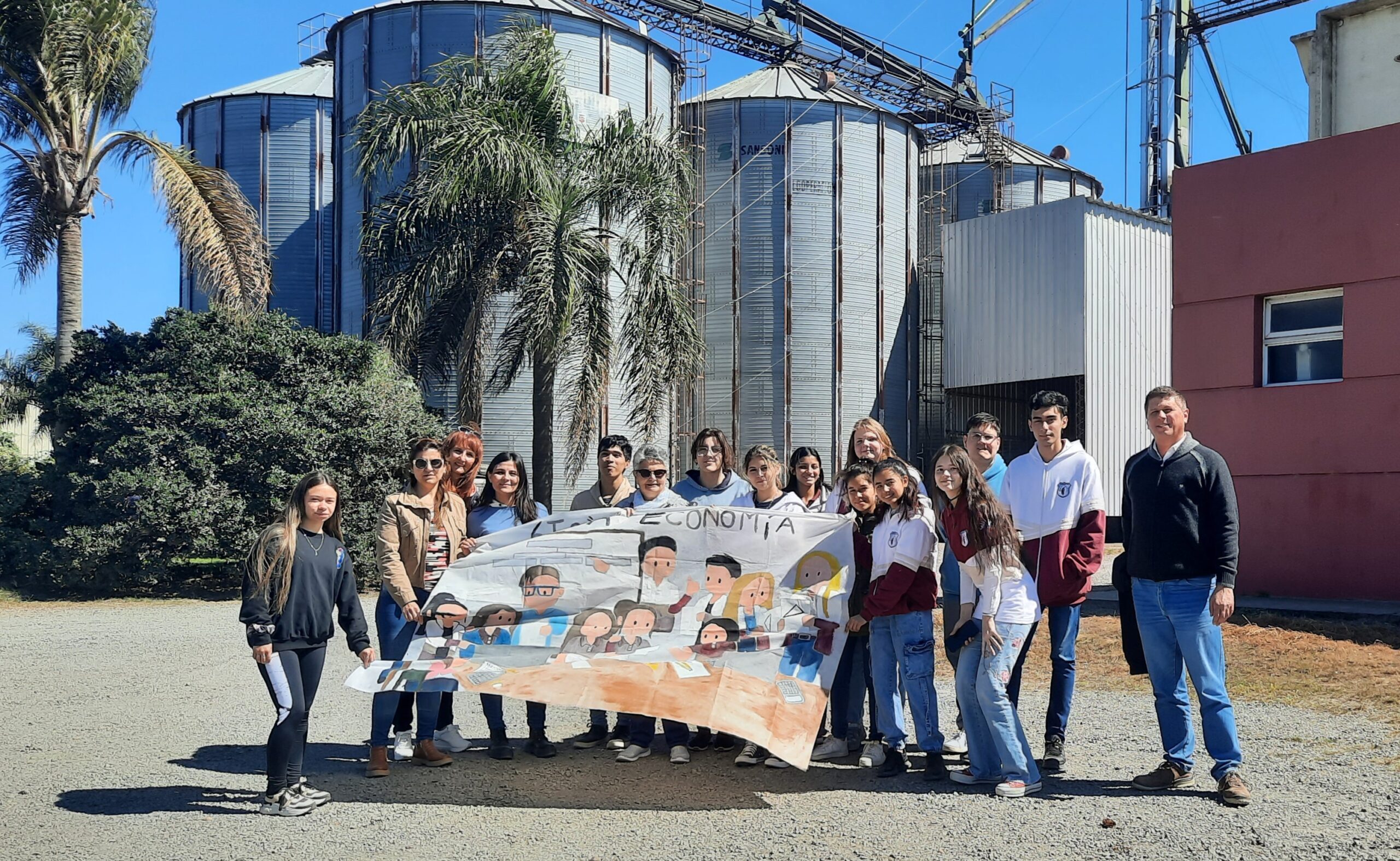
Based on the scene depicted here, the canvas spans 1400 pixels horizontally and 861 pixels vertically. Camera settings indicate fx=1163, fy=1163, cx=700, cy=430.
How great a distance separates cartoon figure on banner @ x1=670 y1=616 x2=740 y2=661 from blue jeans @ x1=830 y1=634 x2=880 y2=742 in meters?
0.65

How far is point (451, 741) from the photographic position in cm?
721

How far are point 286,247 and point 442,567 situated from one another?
92.8ft

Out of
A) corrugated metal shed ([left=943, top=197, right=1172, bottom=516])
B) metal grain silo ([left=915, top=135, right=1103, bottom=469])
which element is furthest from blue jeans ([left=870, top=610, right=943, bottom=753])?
metal grain silo ([left=915, top=135, right=1103, bottom=469])

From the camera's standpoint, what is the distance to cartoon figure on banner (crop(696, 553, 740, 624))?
23.2ft

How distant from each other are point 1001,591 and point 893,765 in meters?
1.26

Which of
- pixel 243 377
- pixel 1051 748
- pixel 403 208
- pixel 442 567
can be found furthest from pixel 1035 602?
pixel 243 377

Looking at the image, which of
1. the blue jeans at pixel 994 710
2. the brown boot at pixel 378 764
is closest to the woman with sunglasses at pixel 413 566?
the brown boot at pixel 378 764

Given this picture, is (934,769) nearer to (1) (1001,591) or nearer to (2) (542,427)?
(1) (1001,591)

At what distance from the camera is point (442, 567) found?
6887mm

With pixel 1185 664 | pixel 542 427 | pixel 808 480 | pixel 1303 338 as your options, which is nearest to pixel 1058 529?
pixel 1185 664

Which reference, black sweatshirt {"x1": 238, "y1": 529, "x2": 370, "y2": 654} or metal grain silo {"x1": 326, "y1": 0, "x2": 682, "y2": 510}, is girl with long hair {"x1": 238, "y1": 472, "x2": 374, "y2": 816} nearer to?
black sweatshirt {"x1": 238, "y1": 529, "x2": 370, "y2": 654}

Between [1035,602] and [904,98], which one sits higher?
[904,98]

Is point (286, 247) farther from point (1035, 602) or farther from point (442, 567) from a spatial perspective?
point (1035, 602)

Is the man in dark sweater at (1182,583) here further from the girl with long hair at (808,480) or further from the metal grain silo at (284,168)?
the metal grain silo at (284,168)
